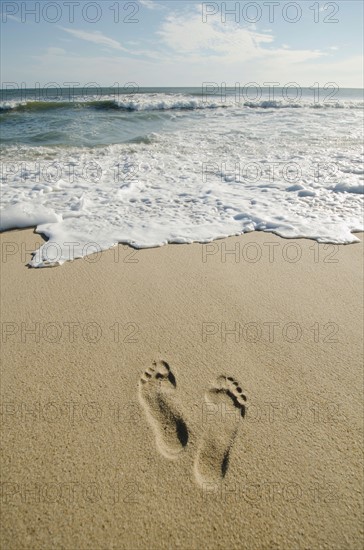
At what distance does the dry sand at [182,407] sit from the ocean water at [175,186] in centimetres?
78

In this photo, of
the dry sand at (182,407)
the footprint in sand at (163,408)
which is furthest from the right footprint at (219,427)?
the footprint in sand at (163,408)

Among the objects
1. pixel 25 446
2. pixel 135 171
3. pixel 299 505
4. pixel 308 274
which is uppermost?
pixel 135 171

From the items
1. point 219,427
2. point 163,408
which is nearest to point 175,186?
point 163,408

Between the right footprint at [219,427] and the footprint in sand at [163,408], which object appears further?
the footprint in sand at [163,408]

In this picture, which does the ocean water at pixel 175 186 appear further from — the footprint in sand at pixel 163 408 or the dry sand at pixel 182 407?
the footprint in sand at pixel 163 408

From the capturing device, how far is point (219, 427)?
1.64 m

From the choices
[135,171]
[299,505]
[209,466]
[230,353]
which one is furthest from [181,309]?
[135,171]

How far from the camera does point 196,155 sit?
6691 mm

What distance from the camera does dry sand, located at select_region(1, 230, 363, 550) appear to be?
1.32 m

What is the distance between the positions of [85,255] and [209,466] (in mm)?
2198

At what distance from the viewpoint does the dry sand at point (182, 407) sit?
Result: 1318mm

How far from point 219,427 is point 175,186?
12.7 feet

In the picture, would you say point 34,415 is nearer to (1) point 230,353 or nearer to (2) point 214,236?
(1) point 230,353

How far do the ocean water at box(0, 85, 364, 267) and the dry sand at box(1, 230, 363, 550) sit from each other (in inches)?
30.6
